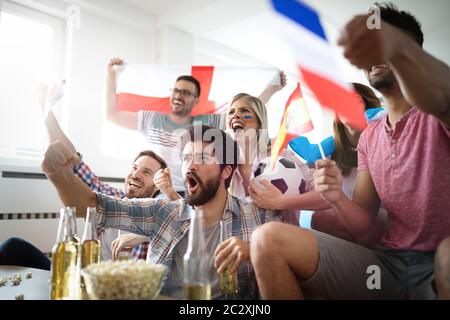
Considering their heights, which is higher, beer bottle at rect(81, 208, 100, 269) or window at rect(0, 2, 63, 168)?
window at rect(0, 2, 63, 168)

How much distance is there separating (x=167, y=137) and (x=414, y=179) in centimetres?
118

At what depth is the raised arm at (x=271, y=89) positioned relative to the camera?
1813mm

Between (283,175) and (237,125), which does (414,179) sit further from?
(237,125)

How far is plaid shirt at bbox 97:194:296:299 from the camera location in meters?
1.30

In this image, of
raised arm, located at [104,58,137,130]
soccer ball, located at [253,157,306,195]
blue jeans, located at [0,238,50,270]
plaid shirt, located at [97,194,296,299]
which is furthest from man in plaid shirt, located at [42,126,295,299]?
blue jeans, located at [0,238,50,270]

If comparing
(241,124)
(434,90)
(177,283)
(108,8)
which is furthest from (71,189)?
(108,8)

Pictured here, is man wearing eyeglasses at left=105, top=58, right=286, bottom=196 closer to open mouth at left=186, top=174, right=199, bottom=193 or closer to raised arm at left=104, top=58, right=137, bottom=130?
raised arm at left=104, top=58, right=137, bottom=130

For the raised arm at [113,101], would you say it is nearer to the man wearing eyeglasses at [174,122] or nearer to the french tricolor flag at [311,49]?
the man wearing eyeglasses at [174,122]

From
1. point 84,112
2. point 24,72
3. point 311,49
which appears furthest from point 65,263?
point 24,72

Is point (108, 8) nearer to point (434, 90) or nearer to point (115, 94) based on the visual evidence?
point (115, 94)

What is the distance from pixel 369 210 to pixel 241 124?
0.63 m

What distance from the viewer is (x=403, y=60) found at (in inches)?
35.5

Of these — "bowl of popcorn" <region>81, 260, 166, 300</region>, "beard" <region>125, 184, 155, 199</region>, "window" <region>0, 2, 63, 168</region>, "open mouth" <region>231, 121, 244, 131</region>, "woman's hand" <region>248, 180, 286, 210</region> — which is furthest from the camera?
"window" <region>0, 2, 63, 168</region>

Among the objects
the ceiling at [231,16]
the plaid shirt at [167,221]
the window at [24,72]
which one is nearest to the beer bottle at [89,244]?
the plaid shirt at [167,221]
